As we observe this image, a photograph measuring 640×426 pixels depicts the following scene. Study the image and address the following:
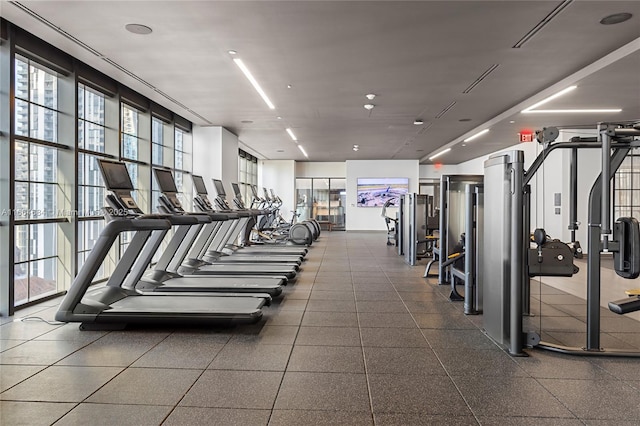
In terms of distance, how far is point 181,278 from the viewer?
18.9 ft

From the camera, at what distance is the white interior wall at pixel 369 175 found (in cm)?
1709

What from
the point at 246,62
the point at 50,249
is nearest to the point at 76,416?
the point at 50,249

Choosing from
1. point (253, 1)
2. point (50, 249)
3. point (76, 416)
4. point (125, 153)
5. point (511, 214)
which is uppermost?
point (253, 1)

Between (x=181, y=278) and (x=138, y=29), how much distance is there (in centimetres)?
298

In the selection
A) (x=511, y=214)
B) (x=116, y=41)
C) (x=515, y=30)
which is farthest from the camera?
(x=116, y=41)

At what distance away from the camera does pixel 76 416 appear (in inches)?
90.7

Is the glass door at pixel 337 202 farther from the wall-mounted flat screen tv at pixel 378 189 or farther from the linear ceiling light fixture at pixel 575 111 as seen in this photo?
the linear ceiling light fixture at pixel 575 111

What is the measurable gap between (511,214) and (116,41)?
443 centimetres

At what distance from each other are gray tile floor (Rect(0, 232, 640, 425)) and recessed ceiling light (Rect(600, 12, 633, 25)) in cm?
290

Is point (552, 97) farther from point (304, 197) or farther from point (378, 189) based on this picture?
point (304, 197)

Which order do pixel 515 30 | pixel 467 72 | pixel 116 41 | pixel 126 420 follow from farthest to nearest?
pixel 467 72 < pixel 116 41 < pixel 515 30 < pixel 126 420

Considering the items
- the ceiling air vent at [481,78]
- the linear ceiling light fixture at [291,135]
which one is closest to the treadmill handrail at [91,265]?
the ceiling air vent at [481,78]

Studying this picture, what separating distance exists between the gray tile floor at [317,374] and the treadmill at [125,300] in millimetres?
139

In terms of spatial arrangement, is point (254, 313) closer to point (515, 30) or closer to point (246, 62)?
point (246, 62)
